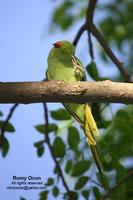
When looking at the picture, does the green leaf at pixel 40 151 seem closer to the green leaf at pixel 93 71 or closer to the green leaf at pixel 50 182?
the green leaf at pixel 50 182

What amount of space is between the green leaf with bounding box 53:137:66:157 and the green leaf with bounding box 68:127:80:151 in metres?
0.04

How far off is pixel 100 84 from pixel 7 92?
240 mm

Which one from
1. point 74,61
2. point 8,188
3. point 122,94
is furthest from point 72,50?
point 8,188

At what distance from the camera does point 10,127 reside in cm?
148

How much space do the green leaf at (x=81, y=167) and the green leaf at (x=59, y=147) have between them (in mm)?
82

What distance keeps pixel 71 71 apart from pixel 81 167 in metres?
0.36

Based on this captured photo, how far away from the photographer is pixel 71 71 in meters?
1.30

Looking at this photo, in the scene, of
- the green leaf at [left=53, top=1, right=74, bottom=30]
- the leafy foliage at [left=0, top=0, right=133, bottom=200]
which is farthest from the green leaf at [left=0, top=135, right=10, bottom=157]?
the green leaf at [left=53, top=1, right=74, bottom=30]

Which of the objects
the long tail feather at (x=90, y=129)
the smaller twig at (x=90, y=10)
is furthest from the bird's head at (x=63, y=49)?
the smaller twig at (x=90, y=10)

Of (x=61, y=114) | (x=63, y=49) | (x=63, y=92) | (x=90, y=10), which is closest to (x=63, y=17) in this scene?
(x=90, y=10)

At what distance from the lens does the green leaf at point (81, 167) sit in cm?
145

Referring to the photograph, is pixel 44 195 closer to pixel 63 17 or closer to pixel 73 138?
pixel 73 138

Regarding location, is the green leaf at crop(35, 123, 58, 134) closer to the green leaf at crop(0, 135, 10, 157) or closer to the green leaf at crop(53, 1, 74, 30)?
the green leaf at crop(0, 135, 10, 157)

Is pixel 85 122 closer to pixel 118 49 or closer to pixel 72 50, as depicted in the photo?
pixel 72 50
